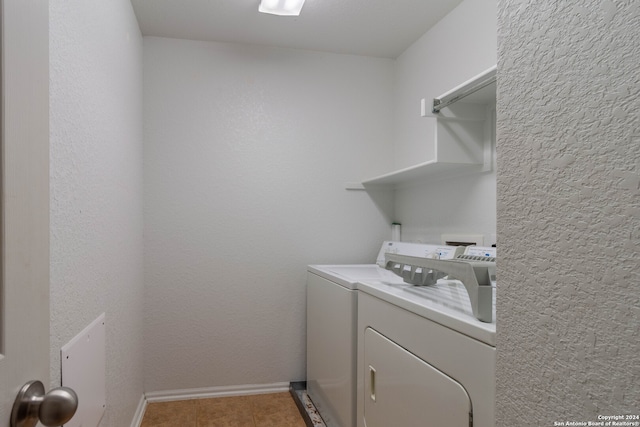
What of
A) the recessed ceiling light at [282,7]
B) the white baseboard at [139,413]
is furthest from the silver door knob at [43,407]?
the recessed ceiling light at [282,7]

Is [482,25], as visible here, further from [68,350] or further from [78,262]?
[68,350]

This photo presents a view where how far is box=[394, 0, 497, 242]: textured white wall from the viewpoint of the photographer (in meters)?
1.93

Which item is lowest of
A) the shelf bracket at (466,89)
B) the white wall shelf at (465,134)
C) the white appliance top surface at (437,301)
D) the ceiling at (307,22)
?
the white appliance top surface at (437,301)

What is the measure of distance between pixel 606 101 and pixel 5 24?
799 millimetres

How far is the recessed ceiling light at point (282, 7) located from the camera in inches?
79.2

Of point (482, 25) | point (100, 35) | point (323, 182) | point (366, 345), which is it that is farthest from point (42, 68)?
point (323, 182)

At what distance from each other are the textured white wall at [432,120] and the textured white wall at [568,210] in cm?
117

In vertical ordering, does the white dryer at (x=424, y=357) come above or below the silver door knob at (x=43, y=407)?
below

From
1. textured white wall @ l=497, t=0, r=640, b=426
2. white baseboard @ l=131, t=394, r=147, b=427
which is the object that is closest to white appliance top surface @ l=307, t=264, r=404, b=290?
textured white wall @ l=497, t=0, r=640, b=426

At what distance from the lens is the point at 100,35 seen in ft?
4.81

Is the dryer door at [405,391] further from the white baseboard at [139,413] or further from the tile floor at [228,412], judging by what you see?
the white baseboard at [139,413]

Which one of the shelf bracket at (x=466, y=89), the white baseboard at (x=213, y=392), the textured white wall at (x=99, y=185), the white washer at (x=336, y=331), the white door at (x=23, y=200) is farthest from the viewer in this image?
the white baseboard at (x=213, y=392)

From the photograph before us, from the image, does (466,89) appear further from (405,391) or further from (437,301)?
(405,391)

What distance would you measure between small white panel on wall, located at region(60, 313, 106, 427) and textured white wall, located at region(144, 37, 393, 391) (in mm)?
1076
